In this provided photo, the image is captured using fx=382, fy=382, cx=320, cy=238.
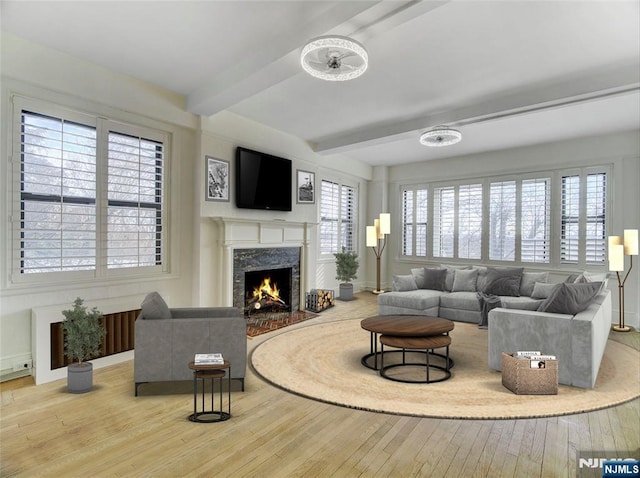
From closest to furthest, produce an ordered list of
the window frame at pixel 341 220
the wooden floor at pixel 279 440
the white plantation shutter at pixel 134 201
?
the wooden floor at pixel 279 440 → the white plantation shutter at pixel 134 201 → the window frame at pixel 341 220

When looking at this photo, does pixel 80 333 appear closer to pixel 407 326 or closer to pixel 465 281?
pixel 407 326

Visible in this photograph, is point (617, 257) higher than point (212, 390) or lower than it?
higher

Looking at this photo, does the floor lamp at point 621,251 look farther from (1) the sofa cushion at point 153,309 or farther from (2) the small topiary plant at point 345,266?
(1) the sofa cushion at point 153,309

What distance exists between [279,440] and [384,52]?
3.43m

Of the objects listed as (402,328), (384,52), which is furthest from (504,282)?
(384,52)

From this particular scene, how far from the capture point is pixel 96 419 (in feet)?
9.11

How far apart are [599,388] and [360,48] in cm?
350

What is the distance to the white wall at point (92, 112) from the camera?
350 cm

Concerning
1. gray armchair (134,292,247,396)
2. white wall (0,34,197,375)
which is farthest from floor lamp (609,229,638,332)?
white wall (0,34,197,375)

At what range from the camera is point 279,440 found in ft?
8.16

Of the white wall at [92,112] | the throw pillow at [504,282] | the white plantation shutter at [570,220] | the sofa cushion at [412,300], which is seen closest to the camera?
the white wall at [92,112]

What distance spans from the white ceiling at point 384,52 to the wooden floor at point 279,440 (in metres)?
Result: 2.93

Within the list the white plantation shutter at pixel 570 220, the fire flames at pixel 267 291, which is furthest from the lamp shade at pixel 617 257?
the fire flames at pixel 267 291

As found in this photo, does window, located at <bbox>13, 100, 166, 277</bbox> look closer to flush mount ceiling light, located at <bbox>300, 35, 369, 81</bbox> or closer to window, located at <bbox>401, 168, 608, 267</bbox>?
flush mount ceiling light, located at <bbox>300, 35, 369, 81</bbox>
